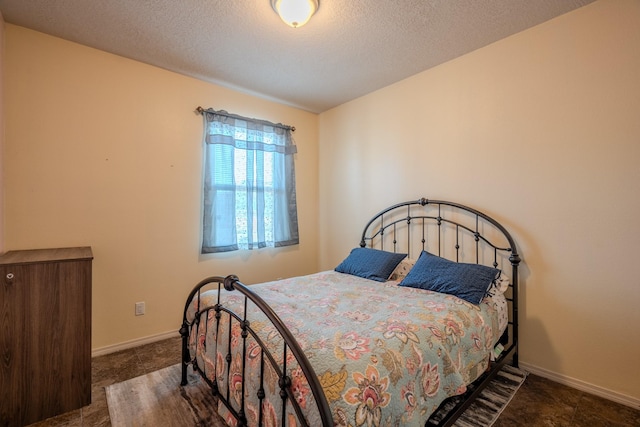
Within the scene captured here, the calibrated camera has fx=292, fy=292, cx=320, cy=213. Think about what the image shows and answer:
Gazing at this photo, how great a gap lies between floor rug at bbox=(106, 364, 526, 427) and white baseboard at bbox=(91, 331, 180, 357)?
1.94 feet

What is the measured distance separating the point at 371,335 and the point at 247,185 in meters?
2.29

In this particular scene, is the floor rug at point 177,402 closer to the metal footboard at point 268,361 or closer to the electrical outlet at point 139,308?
the metal footboard at point 268,361

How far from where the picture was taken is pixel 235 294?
191cm

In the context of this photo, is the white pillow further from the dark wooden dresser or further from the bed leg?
the dark wooden dresser

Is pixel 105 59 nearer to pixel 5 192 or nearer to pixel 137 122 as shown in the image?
pixel 137 122

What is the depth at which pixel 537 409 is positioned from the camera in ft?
5.84

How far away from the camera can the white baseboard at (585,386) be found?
180cm

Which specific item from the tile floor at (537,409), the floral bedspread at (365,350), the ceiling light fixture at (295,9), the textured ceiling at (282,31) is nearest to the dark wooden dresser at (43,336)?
the tile floor at (537,409)

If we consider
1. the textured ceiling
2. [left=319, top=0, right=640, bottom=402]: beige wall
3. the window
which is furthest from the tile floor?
the textured ceiling

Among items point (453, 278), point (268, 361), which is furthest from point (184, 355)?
point (453, 278)

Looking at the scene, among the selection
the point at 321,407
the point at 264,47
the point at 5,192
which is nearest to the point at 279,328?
the point at 321,407

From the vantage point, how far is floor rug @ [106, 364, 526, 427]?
167cm

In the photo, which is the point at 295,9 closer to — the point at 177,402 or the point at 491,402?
the point at 177,402

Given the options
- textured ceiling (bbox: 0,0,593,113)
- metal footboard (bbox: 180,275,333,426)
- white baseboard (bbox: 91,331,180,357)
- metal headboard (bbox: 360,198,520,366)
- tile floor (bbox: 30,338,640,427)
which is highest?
textured ceiling (bbox: 0,0,593,113)
